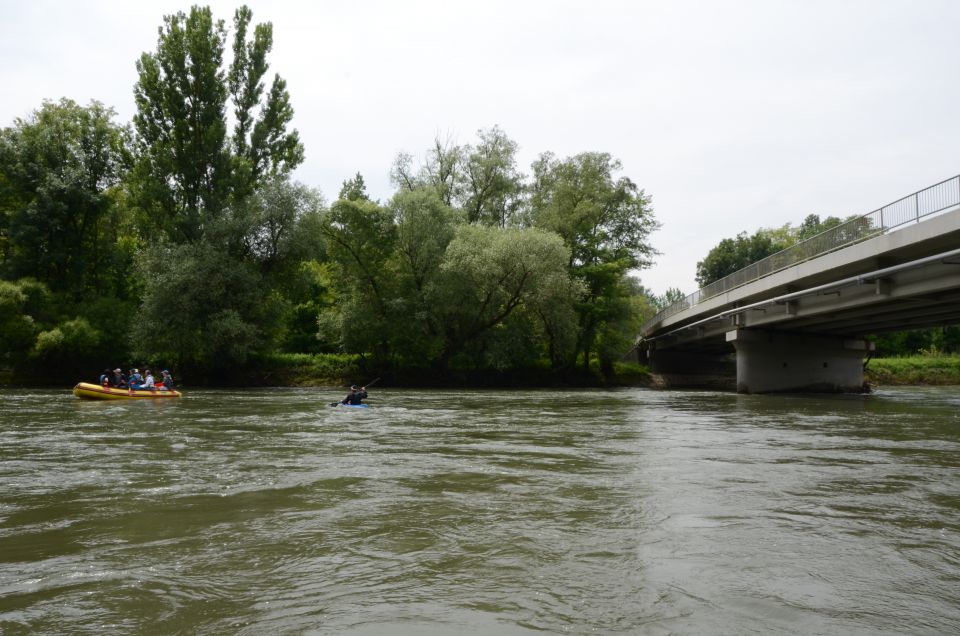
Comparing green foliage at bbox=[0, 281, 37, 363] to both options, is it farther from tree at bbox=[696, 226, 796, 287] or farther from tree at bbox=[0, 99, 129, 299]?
tree at bbox=[696, 226, 796, 287]

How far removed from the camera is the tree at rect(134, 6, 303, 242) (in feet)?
132

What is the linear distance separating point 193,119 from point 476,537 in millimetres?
41204

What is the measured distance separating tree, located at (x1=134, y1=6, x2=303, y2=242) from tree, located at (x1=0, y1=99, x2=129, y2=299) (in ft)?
13.0

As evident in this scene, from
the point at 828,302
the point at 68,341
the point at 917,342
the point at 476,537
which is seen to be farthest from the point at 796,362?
the point at 68,341

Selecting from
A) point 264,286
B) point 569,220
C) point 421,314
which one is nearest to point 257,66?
point 264,286

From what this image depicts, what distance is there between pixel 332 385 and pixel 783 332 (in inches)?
1118

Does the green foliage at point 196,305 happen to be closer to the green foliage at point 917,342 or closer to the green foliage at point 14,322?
the green foliage at point 14,322

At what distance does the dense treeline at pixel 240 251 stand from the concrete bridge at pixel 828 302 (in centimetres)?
909

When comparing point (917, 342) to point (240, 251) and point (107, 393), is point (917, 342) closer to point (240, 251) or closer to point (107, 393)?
point (240, 251)

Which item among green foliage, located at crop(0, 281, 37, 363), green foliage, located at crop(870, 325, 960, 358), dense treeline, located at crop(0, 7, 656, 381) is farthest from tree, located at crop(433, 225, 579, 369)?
green foliage, located at crop(870, 325, 960, 358)

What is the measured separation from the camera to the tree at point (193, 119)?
4012 centimetres

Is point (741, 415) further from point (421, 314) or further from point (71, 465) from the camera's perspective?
point (421, 314)

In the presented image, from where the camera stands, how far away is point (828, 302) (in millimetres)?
28578

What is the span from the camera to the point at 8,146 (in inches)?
1641
